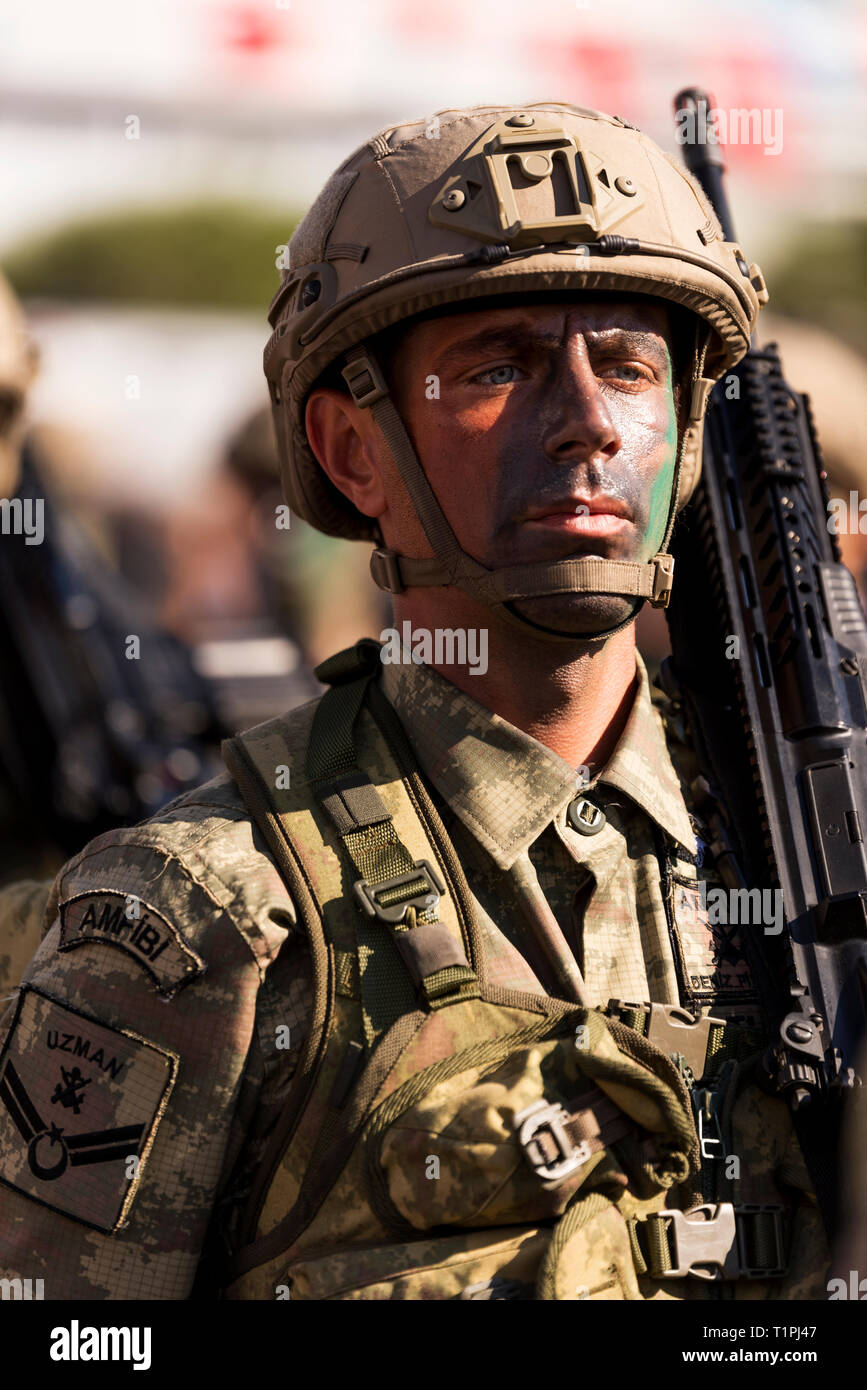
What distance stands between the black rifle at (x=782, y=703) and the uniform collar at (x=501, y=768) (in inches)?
10.1

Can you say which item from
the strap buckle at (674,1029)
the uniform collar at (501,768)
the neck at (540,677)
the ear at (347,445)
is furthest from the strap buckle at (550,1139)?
the ear at (347,445)

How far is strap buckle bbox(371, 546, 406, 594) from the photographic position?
4.51 m

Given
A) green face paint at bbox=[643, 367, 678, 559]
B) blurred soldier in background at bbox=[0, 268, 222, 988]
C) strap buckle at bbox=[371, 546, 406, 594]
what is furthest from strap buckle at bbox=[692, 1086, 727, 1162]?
blurred soldier in background at bbox=[0, 268, 222, 988]

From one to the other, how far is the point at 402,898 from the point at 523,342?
4.47 ft

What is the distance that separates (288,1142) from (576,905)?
925 millimetres

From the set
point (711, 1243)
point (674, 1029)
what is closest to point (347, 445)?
point (674, 1029)

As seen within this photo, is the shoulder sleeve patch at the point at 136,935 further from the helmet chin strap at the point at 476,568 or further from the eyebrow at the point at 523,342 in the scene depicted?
the eyebrow at the point at 523,342

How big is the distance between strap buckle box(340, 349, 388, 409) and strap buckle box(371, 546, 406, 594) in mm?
401

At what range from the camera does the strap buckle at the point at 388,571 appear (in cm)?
451

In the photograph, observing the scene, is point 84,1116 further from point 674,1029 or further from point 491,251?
point 491,251

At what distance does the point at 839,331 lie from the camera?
61.6 feet

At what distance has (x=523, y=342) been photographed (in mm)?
4172

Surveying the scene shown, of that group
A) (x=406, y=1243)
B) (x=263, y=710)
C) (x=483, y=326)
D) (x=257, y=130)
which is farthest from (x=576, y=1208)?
(x=257, y=130)

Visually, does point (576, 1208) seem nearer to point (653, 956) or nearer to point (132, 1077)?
point (653, 956)
